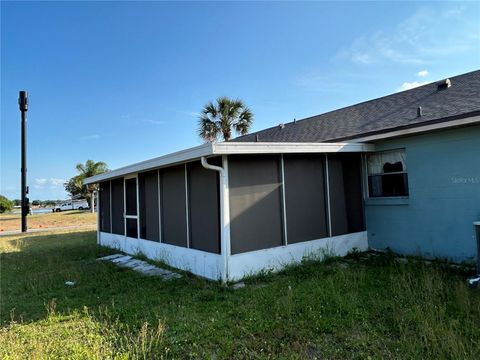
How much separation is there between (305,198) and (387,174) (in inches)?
Result: 85.6

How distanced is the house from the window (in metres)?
0.02

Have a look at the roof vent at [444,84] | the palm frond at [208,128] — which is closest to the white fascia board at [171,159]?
the roof vent at [444,84]

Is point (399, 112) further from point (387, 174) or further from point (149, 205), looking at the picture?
point (149, 205)

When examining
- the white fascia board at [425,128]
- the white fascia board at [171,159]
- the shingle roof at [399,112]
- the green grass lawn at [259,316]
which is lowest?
the green grass lawn at [259,316]

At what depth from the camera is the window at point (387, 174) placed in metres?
6.90

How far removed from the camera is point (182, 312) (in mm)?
4141

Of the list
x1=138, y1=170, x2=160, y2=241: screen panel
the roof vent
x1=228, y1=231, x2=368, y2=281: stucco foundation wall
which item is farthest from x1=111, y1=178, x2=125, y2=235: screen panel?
the roof vent

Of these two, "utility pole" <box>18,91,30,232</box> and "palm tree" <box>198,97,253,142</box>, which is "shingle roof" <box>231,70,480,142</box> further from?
"utility pole" <box>18,91,30,232</box>

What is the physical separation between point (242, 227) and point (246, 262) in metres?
0.65

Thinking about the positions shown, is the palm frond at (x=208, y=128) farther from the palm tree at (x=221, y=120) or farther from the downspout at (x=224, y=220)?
the downspout at (x=224, y=220)

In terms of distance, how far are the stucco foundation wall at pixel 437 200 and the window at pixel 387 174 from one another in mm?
178

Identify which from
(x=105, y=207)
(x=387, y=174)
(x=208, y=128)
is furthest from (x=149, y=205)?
(x=208, y=128)

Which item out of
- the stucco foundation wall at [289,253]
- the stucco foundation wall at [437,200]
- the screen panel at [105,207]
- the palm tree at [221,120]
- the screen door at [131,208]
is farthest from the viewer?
the palm tree at [221,120]

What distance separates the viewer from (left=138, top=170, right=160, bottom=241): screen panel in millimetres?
7766
